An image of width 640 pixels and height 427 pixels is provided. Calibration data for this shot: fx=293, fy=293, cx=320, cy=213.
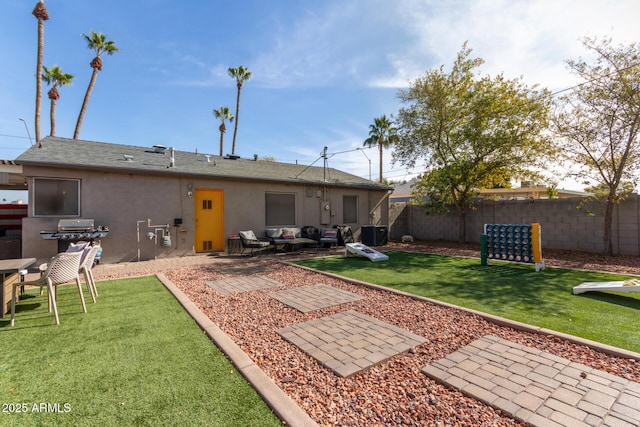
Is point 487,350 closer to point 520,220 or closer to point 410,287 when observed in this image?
point 410,287

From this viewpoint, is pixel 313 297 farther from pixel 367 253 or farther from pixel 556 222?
pixel 556 222

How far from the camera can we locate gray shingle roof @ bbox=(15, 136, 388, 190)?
7767 millimetres

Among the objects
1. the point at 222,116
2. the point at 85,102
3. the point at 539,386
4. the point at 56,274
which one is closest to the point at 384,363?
the point at 539,386

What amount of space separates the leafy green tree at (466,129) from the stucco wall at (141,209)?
5958mm

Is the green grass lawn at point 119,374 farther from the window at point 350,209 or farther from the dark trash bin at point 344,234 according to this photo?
the window at point 350,209

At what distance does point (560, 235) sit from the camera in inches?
398

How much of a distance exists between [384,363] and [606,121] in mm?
10153

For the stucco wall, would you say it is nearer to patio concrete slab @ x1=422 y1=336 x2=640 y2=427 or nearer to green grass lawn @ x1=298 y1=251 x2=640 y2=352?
green grass lawn @ x1=298 y1=251 x2=640 y2=352

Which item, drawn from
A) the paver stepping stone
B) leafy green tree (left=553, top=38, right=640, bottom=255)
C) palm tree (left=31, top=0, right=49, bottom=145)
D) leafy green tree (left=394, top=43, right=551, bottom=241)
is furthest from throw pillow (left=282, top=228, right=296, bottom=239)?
palm tree (left=31, top=0, right=49, bottom=145)

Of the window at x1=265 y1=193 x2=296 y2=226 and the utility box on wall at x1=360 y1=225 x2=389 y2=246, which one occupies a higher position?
the window at x1=265 y1=193 x2=296 y2=226

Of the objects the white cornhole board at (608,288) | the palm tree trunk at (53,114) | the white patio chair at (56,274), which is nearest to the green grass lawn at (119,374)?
the white patio chair at (56,274)

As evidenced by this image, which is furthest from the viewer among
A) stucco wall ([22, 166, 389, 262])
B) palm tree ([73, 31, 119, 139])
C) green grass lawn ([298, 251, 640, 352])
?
palm tree ([73, 31, 119, 139])

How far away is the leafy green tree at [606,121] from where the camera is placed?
7805 millimetres

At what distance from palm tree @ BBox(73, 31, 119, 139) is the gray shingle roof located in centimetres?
1060
